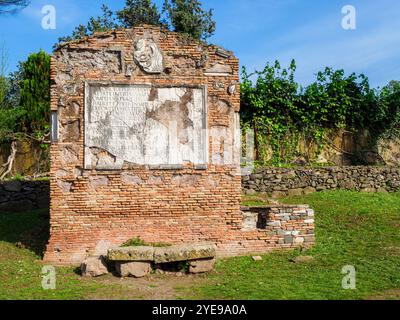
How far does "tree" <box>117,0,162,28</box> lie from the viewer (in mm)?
23891

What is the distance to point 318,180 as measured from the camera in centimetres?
1537

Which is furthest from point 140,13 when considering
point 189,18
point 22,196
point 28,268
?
point 28,268

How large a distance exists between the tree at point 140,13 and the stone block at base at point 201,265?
17.8 metres

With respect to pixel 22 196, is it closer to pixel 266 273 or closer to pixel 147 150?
pixel 147 150

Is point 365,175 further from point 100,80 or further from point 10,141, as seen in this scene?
point 10,141

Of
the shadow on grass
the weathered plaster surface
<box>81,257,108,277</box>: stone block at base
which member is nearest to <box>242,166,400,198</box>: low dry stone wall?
the weathered plaster surface

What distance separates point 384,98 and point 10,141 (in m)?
14.0

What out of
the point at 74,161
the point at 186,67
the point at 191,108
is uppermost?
the point at 186,67

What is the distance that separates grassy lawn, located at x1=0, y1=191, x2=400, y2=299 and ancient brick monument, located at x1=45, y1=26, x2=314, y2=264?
A: 0.70 m

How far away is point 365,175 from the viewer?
52.1 feet

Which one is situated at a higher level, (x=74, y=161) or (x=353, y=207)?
(x=74, y=161)
